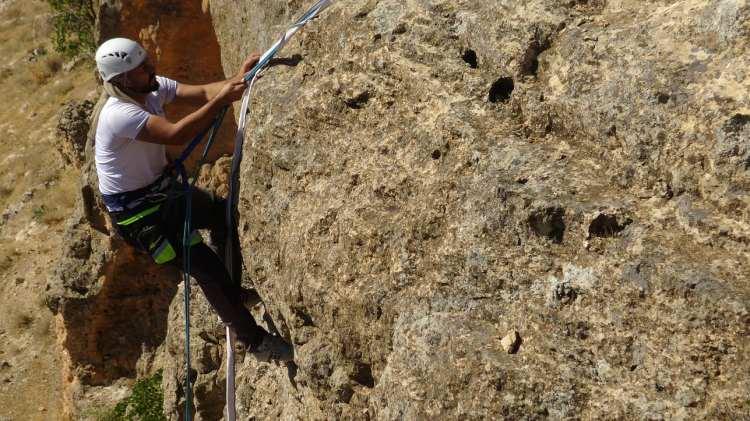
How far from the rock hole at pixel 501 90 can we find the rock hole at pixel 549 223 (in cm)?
79

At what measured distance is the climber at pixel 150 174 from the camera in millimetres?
5145

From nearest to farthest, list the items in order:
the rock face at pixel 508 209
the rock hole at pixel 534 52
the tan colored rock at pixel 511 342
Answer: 1. the rock face at pixel 508 209
2. the tan colored rock at pixel 511 342
3. the rock hole at pixel 534 52

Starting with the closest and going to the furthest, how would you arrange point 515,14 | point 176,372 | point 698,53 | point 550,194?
1. point 698,53
2. point 550,194
3. point 515,14
4. point 176,372

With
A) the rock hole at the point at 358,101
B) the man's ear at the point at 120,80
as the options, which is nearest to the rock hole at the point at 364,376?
the rock hole at the point at 358,101

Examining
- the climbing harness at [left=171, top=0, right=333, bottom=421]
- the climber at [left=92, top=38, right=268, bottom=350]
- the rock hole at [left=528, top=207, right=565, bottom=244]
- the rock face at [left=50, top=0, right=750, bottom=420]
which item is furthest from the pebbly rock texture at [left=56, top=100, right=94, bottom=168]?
the rock hole at [left=528, top=207, right=565, bottom=244]

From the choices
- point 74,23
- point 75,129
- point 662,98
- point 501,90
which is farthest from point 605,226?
point 74,23

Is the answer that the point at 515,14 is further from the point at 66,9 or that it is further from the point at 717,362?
the point at 66,9

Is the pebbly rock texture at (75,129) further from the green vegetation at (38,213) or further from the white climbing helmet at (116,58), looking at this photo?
the white climbing helmet at (116,58)

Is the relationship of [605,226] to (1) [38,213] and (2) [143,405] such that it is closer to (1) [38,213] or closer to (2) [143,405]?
(2) [143,405]

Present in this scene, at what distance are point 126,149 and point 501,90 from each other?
2590 millimetres

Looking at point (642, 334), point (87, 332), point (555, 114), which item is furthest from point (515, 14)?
point (87, 332)

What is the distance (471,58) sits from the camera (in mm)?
4336

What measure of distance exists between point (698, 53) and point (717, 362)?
1.29 m

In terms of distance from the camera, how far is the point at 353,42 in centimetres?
473
